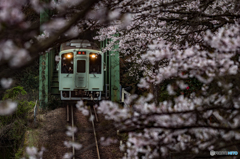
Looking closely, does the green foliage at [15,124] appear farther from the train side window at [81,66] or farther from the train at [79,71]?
the train side window at [81,66]

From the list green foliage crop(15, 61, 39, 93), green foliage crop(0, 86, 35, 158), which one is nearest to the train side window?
green foliage crop(0, 86, 35, 158)

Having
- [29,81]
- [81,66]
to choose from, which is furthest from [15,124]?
[29,81]

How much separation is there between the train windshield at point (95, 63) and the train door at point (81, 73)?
0.91 feet

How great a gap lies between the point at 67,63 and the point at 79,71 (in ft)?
2.14

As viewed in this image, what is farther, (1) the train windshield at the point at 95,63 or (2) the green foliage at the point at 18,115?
(1) the train windshield at the point at 95,63

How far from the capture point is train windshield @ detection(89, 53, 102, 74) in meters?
12.1

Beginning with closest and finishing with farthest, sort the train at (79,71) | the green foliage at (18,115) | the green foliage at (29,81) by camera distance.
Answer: the green foliage at (18,115) < the train at (79,71) < the green foliage at (29,81)

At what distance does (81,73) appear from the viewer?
39.4 feet

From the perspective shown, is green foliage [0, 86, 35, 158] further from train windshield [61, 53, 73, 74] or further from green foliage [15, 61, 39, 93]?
green foliage [15, 61, 39, 93]

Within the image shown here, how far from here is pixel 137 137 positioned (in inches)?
110

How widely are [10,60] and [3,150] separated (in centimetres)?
980

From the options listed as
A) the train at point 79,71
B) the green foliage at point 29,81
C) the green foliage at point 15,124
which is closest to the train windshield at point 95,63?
the train at point 79,71

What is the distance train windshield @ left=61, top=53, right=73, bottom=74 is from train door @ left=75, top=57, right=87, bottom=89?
Result: 0.92ft

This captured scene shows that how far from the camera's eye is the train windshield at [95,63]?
1209 centimetres
